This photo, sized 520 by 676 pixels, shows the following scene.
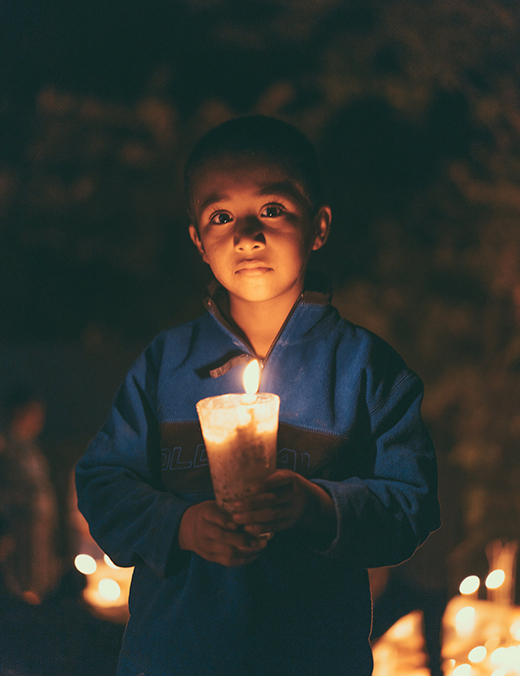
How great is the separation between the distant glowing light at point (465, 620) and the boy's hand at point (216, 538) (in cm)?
100

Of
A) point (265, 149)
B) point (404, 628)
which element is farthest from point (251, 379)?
point (404, 628)

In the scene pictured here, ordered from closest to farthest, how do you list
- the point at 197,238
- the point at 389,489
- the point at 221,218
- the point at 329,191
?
1. the point at 389,489
2. the point at 221,218
3. the point at 197,238
4. the point at 329,191

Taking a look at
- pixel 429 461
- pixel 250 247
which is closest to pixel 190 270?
pixel 250 247

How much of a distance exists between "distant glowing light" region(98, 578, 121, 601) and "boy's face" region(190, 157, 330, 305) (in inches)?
42.4

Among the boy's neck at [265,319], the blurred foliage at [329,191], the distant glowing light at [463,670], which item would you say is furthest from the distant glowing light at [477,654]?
the boy's neck at [265,319]

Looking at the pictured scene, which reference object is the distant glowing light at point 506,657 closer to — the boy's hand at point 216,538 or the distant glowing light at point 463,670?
the distant glowing light at point 463,670

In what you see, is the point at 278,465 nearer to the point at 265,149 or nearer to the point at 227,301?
the point at 227,301

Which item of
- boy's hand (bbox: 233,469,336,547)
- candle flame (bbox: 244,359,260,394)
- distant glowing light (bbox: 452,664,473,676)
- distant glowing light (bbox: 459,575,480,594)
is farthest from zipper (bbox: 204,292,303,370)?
distant glowing light (bbox: 452,664,473,676)

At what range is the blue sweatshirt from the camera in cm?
129

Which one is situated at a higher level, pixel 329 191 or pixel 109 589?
pixel 329 191

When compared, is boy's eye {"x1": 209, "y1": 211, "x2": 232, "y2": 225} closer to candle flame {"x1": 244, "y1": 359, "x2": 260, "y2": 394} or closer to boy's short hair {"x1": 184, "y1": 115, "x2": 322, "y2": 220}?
boy's short hair {"x1": 184, "y1": 115, "x2": 322, "y2": 220}

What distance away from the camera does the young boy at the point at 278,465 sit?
1.29 metres

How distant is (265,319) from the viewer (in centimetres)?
150

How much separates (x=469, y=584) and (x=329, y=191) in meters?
1.39
